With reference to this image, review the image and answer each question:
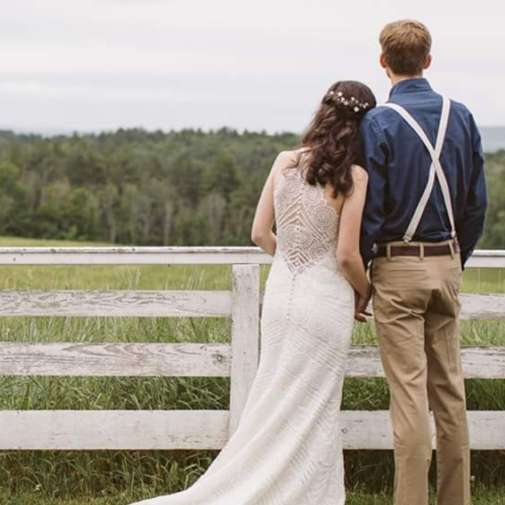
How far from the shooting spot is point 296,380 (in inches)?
195

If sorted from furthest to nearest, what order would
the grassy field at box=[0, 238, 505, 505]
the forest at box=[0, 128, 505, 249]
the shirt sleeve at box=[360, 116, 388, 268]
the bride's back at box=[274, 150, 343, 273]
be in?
the forest at box=[0, 128, 505, 249], the grassy field at box=[0, 238, 505, 505], the bride's back at box=[274, 150, 343, 273], the shirt sleeve at box=[360, 116, 388, 268]

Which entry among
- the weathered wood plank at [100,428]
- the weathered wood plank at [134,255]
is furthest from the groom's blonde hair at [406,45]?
the weathered wood plank at [100,428]

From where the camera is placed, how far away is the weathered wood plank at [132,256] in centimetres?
555

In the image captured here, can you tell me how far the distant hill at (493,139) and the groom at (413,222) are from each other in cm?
4813

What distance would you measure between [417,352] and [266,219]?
2.70ft

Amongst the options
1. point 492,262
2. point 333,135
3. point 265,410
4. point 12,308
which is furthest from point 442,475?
point 12,308

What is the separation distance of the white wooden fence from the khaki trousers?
2.47 feet

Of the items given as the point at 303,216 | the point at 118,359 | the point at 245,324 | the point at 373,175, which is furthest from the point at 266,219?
the point at 118,359

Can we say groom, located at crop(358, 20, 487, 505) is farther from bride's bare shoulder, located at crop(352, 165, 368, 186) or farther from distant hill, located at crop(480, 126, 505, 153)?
distant hill, located at crop(480, 126, 505, 153)

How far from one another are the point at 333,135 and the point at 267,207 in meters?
0.43

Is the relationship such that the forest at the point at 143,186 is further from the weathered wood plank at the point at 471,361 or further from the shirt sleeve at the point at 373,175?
the shirt sleeve at the point at 373,175

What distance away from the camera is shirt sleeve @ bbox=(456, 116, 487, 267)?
4.88m

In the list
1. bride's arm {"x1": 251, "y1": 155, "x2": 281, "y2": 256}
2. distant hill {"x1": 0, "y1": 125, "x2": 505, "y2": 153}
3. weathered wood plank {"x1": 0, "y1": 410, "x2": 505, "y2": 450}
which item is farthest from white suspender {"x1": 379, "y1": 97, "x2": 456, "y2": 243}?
distant hill {"x1": 0, "y1": 125, "x2": 505, "y2": 153}

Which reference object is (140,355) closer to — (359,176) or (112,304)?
(112,304)
